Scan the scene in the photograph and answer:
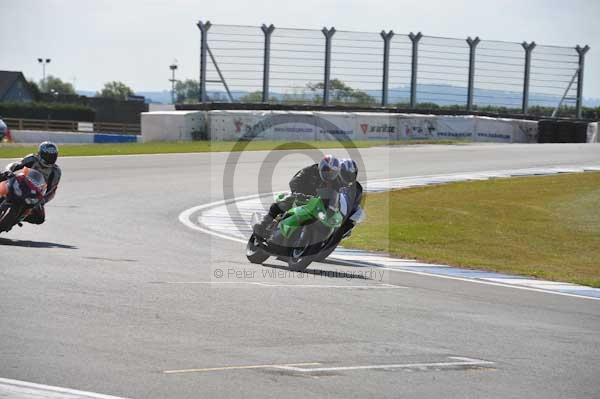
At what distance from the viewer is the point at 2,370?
610 centimetres

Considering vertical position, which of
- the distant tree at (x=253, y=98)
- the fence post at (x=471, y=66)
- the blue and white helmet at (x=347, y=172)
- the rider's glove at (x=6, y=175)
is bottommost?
the rider's glove at (x=6, y=175)

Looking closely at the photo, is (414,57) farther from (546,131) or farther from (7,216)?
(7,216)

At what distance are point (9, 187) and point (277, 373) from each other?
7.72 m

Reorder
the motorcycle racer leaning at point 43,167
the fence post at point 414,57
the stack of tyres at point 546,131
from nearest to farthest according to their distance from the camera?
the motorcycle racer leaning at point 43,167 < the fence post at point 414,57 < the stack of tyres at point 546,131

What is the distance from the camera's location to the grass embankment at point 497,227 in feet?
49.1

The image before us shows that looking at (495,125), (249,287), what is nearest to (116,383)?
(249,287)

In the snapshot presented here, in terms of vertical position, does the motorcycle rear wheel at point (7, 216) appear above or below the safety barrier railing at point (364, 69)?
below

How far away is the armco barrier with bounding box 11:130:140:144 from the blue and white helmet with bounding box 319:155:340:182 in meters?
40.3

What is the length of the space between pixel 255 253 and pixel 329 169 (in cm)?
161

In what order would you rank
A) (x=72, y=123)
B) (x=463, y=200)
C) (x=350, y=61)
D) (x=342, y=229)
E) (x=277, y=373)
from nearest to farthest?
(x=277, y=373)
(x=342, y=229)
(x=463, y=200)
(x=350, y=61)
(x=72, y=123)

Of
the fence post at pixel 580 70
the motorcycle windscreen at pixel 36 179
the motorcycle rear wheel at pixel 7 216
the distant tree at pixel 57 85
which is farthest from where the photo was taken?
the distant tree at pixel 57 85

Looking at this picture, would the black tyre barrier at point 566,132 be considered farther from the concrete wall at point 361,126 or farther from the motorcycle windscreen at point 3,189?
the motorcycle windscreen at point 3,189

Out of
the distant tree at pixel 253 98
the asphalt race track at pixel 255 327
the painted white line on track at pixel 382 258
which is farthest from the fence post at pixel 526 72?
the asphalt race track at pixel 255 327

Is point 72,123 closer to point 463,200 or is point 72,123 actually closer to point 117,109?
point 117,109
